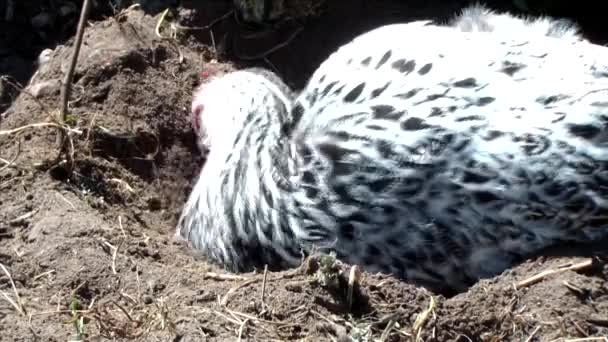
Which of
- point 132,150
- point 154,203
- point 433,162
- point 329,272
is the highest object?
point 433,162

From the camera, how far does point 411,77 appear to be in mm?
3557

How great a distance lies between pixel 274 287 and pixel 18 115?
6.18ft

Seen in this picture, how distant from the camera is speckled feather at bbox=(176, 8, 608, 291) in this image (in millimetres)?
3209

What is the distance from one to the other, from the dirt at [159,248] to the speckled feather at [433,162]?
0.15 m

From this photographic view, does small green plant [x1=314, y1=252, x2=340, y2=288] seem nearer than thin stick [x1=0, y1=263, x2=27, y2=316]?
Yes

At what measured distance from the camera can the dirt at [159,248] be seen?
3115mm

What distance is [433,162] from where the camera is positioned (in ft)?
10.8

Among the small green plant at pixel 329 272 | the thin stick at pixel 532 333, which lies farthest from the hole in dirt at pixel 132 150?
the thin stick at pixel 532 333

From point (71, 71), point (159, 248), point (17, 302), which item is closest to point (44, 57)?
point (71, 71)

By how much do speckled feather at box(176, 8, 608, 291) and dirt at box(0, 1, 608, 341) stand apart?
0.49 ft

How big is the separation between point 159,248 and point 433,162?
4.29 ft

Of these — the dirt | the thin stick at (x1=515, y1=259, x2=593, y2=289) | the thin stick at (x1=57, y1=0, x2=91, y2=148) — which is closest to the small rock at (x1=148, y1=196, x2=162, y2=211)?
the dirt

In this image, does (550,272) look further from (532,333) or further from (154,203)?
(154,203)

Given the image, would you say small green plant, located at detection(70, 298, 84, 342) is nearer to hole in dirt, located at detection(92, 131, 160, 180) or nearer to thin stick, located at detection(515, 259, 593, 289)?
hole in dirt, located at detection(92, 131, 160, 180)
